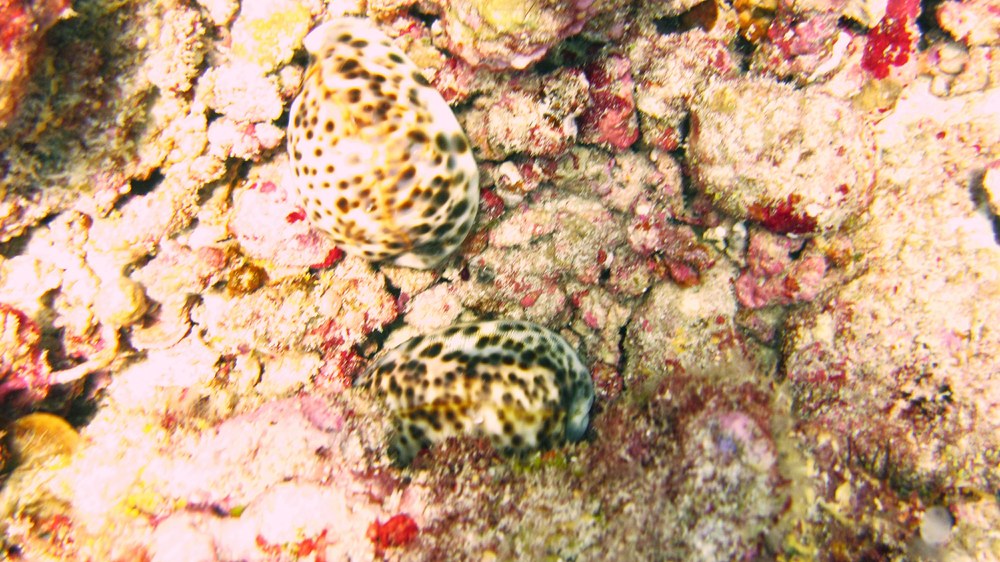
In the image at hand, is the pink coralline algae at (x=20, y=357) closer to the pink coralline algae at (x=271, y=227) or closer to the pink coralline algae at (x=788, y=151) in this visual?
the pink coralline algae at (x=271, y=227)

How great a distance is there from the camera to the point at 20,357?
287cm

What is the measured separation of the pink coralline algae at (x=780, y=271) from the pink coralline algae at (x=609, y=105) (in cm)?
126

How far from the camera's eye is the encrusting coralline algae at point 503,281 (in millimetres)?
2615

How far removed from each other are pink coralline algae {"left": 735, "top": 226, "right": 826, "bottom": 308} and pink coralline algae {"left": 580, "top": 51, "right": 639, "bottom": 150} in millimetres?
1264

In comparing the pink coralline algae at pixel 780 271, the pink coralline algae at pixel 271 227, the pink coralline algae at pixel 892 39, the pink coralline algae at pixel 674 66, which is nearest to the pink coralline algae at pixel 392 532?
the pink coralline algae at pixel 271 227

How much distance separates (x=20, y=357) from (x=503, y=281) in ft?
9.62

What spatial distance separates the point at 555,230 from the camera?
11.9ft

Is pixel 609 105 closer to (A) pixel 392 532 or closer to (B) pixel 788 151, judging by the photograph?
(B) pixel 788 151

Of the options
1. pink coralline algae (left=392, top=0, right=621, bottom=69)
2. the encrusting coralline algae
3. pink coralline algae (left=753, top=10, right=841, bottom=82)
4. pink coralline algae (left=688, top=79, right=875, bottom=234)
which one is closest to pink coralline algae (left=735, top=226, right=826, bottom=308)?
the encrusting coralline algae

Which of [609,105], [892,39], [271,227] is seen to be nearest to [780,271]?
[892,39]

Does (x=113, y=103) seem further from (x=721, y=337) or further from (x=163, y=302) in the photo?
(x=721, y=337)

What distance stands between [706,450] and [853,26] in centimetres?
291

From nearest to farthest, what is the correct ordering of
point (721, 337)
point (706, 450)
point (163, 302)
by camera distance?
point (706, 450) → point (163, 302) → point (721, 337)

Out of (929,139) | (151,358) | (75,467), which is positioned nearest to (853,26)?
(929,139)
